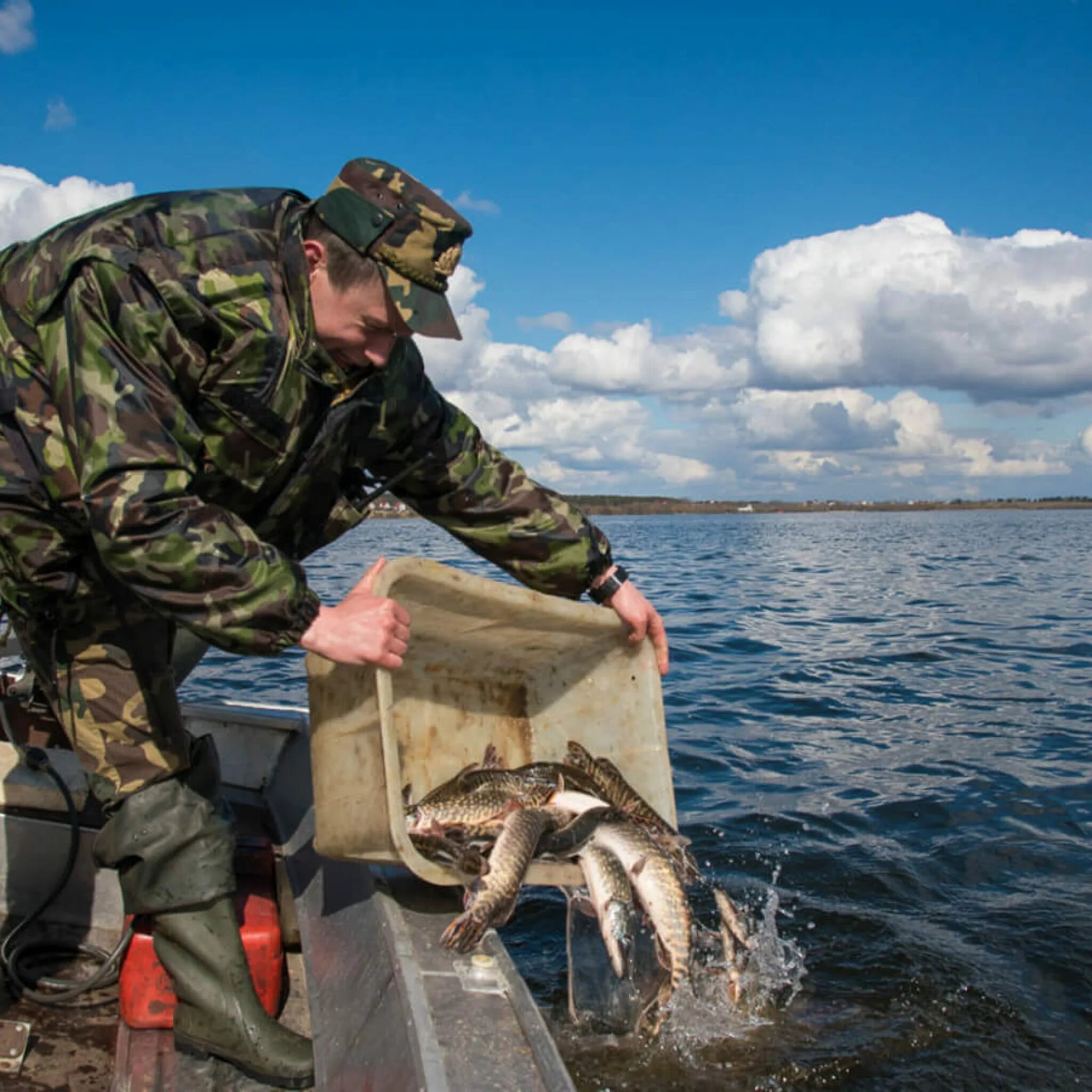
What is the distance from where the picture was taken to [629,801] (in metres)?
4.10

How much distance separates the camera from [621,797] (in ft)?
13.5

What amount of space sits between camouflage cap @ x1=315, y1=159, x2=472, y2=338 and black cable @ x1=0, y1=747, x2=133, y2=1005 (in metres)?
2.25

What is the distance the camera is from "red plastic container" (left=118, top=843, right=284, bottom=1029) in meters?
3.36

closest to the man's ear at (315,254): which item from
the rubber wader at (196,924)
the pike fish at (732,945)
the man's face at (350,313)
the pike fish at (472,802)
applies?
the man's face at (350,313)

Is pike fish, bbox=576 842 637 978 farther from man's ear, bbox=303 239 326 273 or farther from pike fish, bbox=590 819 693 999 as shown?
man's ear, bbox=303 239 326 273

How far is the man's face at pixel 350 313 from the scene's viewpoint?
2.96 m

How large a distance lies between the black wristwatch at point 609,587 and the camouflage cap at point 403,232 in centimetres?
148

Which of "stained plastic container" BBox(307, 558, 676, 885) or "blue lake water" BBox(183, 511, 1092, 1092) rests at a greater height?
"stained plastic container" BBox(307, 558, 676, 885)

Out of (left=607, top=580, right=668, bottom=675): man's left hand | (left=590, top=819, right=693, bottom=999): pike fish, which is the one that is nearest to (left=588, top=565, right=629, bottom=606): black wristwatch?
(left=607, top=580, right=668, bottom=675): man's left hand

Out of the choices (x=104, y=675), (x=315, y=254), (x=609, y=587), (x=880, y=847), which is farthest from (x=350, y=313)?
(x=880, y=847)

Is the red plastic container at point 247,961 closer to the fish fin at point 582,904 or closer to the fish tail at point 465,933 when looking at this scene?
the fish tail at point 465,933

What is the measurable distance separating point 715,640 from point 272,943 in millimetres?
12515

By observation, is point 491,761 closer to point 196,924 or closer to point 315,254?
point 196,924

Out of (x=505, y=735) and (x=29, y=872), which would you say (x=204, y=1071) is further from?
(x=505, y=735)
